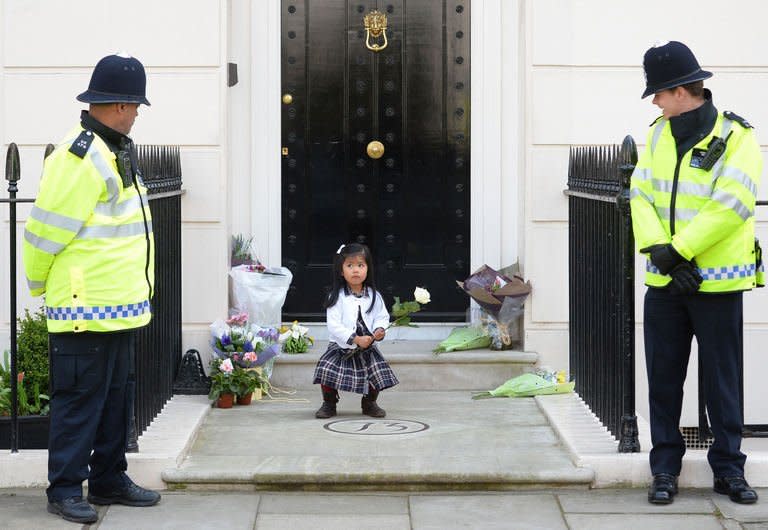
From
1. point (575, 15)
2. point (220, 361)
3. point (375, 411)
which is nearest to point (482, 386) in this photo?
point (375, 411)

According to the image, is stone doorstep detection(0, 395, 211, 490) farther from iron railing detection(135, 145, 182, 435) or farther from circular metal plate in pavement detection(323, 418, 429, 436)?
circular metal plate in pavement detection(323, 418, 429, 436)

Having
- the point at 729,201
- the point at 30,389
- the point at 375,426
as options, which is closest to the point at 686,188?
the point at 729,201

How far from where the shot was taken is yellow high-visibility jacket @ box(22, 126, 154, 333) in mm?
5457

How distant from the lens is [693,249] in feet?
18.5

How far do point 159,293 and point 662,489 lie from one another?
9.54ft

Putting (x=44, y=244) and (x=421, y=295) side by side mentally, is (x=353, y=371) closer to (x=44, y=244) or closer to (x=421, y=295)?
(x=421, y=295)

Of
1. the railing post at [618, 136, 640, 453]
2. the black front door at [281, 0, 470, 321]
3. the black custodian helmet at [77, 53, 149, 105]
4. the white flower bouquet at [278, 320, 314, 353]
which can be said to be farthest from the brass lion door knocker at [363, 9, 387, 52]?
the black custodian helmet at [77, 53, 149, 105]

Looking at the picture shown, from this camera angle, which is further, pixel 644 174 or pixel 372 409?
pixel 372 409

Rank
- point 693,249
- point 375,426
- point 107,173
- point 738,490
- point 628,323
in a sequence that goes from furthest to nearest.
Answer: point 375,426
point 628,323
point 738,490
point 693,249
point 107,173

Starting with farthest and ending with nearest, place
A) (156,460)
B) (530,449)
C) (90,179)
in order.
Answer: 1. (530,449)
2. (156,460)
3. (90,179)

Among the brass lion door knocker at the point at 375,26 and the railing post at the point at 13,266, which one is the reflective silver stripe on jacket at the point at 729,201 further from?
the brass lion door knocker at the point at 375,26

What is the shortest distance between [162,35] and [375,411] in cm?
271

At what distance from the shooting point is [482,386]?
27.6 ft

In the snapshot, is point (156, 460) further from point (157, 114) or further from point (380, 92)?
point (380, 92)
